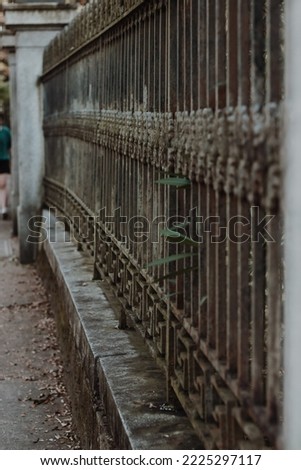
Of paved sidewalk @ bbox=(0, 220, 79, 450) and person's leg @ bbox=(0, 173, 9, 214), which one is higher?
person's leg @ bbox=(0, 173, 9, 214)

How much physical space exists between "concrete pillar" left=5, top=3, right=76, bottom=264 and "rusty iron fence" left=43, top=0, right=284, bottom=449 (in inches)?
191

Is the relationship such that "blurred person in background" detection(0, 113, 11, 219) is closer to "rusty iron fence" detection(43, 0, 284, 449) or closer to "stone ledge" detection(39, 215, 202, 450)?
"stone ledge" detection(39, 215, 202, 450)

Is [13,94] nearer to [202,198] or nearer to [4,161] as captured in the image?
[4,161]

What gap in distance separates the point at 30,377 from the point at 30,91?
5723mm

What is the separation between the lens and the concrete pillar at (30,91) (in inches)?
447

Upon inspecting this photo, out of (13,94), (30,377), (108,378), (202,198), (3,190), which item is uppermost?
(13,94)

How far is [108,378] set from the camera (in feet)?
15.0

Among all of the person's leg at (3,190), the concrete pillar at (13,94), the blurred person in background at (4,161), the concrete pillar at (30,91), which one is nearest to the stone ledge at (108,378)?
the concrete pillar at (30,91)

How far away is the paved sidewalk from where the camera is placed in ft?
18.5

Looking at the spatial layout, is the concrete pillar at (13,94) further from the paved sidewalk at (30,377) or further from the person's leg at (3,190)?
the paved sidewalk at (30,377)

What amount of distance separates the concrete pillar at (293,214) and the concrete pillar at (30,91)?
905 centimetres

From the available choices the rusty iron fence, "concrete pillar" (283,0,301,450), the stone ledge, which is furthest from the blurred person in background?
"concrete pillar" (283,0,301,450)

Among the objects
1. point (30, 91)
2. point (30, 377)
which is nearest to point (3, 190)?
point (30, 91)

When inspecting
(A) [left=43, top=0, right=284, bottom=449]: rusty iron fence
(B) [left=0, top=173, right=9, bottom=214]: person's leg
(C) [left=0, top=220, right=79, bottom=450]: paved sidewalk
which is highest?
(A) [left=43, top=0, right=284, bottom=449]: rusty iron fence
